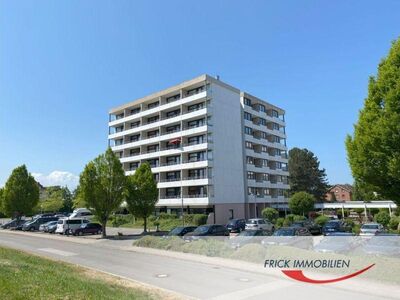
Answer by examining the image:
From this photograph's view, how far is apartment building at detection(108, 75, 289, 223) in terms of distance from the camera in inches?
2295

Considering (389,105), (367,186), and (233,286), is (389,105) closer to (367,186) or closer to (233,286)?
(367,186)

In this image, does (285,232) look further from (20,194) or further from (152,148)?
(20,194)

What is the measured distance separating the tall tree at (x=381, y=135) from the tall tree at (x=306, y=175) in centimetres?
8330

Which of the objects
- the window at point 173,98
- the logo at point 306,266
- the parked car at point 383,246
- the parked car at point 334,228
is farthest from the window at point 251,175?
the logo at point 306,266

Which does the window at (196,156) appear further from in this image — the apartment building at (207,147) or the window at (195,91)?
the window at (195,91)

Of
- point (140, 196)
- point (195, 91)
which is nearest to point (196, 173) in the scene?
point (195, 91)

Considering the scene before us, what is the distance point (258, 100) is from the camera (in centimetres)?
7200

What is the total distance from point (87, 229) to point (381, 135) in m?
39.1

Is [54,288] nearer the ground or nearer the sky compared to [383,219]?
nearer the ground

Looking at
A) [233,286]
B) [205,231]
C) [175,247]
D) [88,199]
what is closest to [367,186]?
[233,286]

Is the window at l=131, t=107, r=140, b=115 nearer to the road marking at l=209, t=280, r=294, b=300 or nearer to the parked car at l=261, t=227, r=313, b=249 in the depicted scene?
the parked car at l=261, t=227, r=313, b=249

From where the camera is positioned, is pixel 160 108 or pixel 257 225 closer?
pixel 257 225

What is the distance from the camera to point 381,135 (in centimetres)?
1609

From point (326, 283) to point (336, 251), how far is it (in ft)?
17.4
